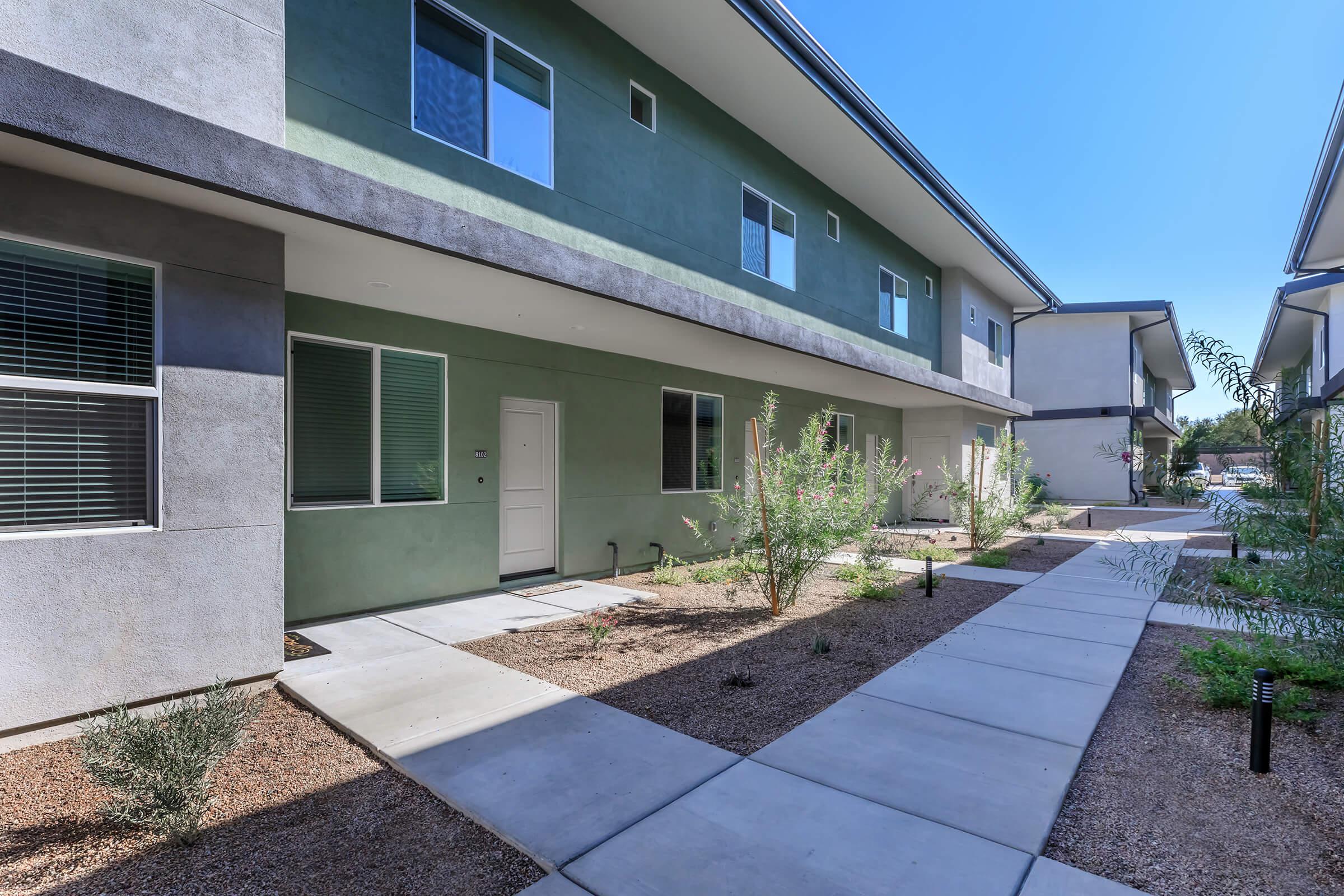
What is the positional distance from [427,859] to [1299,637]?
16.9 feet

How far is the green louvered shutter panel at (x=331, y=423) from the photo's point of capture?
6371 mm

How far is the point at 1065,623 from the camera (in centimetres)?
686

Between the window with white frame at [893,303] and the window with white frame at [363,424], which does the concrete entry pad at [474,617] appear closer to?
the window with white frame at [363,424]

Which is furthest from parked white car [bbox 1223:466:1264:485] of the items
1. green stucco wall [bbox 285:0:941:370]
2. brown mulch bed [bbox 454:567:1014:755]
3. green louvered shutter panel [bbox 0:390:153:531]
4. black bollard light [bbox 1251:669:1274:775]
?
green louvered shutter panel [bbox 0:390:153:531]

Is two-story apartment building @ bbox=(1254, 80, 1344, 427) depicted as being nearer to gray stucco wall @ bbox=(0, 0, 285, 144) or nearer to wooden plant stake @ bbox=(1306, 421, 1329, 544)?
wooden plant stake @ bbox=(1306, 421, 1329, 544)

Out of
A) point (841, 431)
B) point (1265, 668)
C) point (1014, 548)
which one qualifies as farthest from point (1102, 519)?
point (1265, 668)

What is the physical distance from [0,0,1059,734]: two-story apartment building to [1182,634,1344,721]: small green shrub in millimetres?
5568

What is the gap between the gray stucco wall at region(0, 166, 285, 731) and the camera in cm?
374

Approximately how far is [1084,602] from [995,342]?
12.8m

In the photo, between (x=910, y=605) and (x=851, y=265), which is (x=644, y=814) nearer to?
(x=910, y=605)

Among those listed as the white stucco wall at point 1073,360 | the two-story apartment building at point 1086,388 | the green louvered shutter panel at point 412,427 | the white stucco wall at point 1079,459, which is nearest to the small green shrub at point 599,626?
the green louvered shutter panel at point 412,427

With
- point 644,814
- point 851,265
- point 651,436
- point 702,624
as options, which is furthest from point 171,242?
point 851,265

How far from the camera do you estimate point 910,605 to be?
301 inches

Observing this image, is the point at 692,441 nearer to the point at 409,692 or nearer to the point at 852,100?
the point at 852,100
